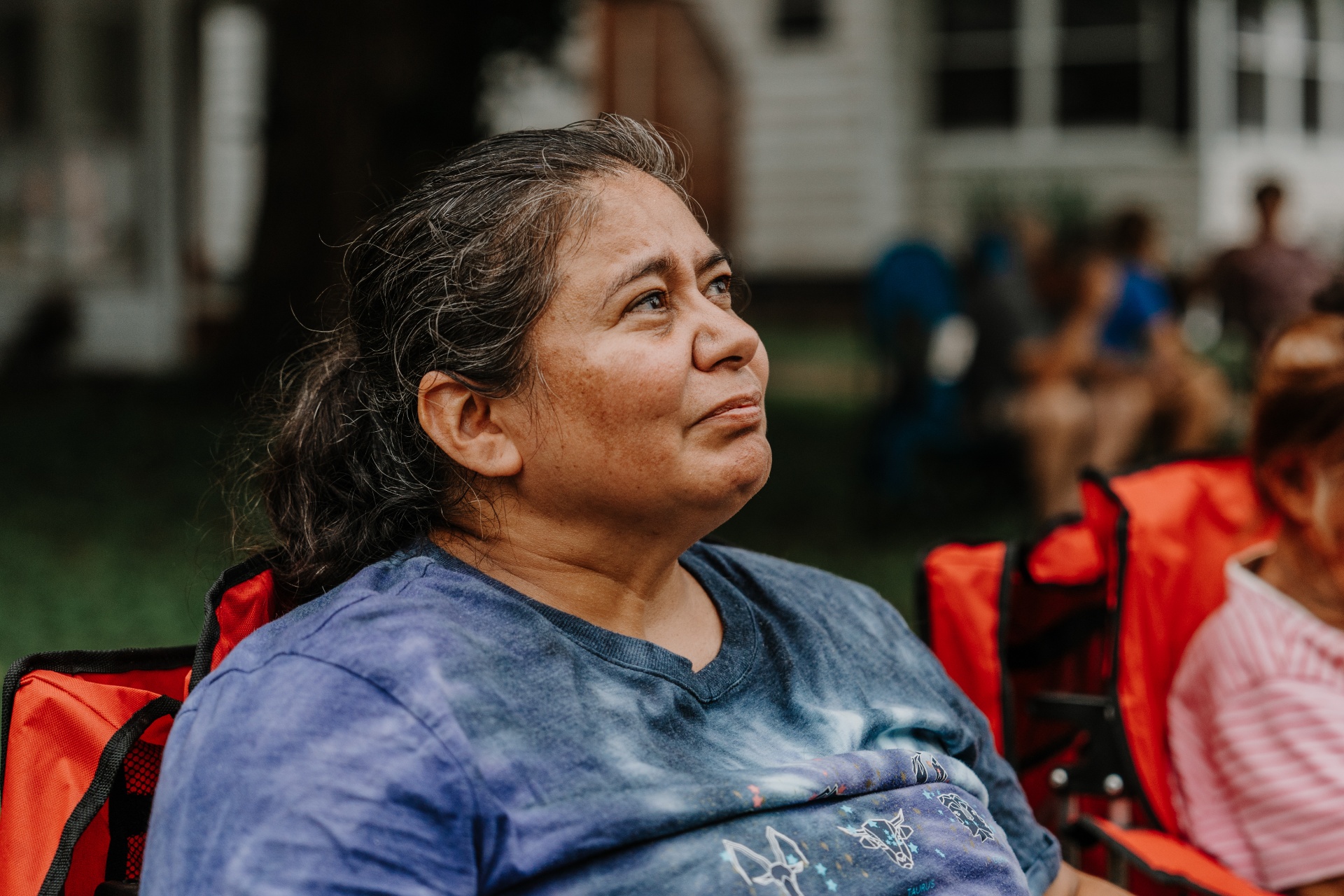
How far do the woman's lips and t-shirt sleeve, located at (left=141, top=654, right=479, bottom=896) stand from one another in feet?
1.58

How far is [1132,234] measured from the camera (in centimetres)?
784

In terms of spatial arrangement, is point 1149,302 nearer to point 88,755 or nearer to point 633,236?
point 633,236

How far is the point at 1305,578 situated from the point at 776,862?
4.06 feet

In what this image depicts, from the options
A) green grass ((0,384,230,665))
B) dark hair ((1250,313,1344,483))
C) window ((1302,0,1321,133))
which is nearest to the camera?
dark hair ((1250,313,1344,483))

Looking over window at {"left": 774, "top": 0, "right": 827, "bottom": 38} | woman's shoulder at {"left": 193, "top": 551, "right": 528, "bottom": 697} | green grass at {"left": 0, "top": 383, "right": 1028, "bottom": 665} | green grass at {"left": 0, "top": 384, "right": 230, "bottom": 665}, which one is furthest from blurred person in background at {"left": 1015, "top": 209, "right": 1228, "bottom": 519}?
window at {"left": 774, "top": 0, "right": 827, "bottom": 38}

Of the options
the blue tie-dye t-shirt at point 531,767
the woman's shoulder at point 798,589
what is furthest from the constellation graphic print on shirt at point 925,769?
the woman's shoulder at point 798,589

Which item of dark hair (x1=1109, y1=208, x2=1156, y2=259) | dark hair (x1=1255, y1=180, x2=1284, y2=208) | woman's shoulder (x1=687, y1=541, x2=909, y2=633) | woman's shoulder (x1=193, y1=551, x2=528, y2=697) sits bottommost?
woman's shoulder (x1=687, y1=541, x2=909, y2=633)

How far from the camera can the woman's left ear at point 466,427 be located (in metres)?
1.57

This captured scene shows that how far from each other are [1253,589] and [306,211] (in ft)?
23.6

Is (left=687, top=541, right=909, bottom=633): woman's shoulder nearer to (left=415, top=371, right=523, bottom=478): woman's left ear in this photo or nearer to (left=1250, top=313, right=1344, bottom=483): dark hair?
(left=415, top=371, right=523, bottom=478): woman's left ear

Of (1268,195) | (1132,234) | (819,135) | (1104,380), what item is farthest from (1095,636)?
(819,135)

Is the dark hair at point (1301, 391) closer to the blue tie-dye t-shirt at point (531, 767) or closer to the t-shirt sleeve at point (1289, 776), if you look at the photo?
the t-shirt sleeve at point (1289, 776)

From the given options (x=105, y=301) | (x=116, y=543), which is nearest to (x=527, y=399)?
(x=116, y=543)

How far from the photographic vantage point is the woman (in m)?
1.29
